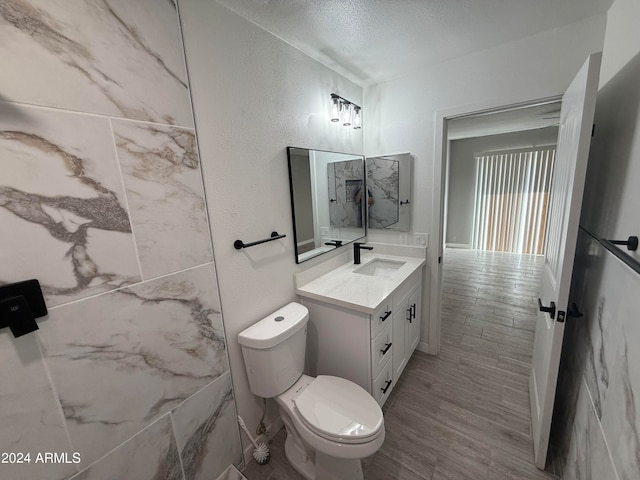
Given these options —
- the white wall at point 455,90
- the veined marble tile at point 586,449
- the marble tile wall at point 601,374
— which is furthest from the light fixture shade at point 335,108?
the veined marble tile at point 586,449

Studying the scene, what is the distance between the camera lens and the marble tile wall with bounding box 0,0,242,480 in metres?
0.71

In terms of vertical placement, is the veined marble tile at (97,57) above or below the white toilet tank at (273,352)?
above

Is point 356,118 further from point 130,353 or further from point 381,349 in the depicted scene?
→ point 130,353

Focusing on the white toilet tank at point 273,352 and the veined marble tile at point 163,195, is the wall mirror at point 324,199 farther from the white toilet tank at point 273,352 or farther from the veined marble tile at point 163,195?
the veined marble tile at point 163,195

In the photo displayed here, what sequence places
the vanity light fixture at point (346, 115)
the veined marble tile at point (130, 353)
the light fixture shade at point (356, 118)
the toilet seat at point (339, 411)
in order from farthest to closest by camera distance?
the light fixture shade at point (356, 118) → the vanity light fixture at point (346, 115) → the toilet seat at point (339, 411) → the veined marble tile at point (130, 353)

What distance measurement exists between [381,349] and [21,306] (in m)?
1.59

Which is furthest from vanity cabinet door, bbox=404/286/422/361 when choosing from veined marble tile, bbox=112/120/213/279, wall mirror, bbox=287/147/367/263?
veined marble tile, bbox=112/120/213/279

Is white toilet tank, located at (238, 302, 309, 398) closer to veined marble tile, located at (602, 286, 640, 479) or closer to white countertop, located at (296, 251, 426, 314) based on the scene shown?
white countertop, located at (296, 251, 426, 314)

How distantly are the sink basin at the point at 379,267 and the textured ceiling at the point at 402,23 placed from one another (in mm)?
1547

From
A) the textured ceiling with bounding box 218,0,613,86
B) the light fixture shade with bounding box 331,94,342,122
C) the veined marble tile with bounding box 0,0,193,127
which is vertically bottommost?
the veined marble tile with bounding box 0,0,193,127

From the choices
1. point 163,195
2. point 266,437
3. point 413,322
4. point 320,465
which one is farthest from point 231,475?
point 413,322

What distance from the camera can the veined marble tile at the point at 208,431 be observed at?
1135 millimetres

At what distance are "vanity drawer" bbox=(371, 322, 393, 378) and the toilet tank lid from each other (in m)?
0.46

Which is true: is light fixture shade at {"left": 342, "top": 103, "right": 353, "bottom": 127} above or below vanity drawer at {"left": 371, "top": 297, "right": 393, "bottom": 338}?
above
